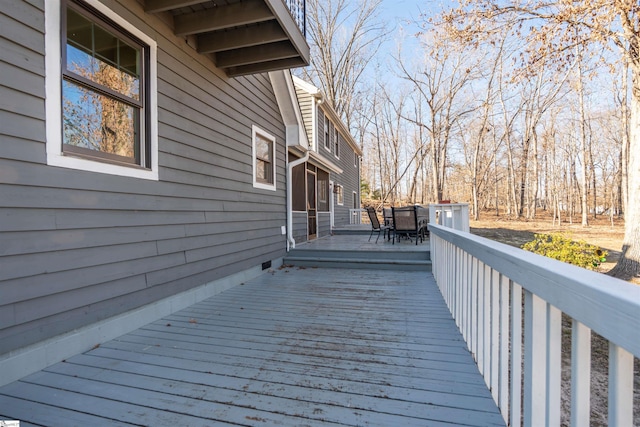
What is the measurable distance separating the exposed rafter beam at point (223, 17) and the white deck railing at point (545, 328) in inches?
121

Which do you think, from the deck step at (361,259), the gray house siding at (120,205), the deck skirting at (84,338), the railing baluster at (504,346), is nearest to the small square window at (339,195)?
the deck step at (361,259)

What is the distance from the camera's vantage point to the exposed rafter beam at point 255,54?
165 inches

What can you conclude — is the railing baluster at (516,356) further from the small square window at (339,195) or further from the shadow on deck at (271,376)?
the small square window at (339,195)

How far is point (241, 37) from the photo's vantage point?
396cm

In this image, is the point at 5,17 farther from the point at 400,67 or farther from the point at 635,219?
the point at 400,67

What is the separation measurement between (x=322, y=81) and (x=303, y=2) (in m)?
15.8

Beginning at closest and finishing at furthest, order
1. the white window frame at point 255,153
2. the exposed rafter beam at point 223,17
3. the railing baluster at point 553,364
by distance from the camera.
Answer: the railing baluster at point 553,364 < the exposed rafter beam at point 223,17 < the white window frame at point 255,153

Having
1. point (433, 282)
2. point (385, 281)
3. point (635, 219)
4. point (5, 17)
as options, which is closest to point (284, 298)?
point (385, 281)

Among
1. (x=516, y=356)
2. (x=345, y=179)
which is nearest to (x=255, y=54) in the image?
(x=516, y=356)

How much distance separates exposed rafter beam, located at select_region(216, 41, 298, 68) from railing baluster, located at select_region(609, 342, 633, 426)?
4.27m

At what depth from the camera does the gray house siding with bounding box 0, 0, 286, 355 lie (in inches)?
83.5

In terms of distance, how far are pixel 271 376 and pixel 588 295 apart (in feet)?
6.03

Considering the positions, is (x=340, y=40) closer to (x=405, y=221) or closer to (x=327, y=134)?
(x=327, y=134)

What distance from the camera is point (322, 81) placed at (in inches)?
776
